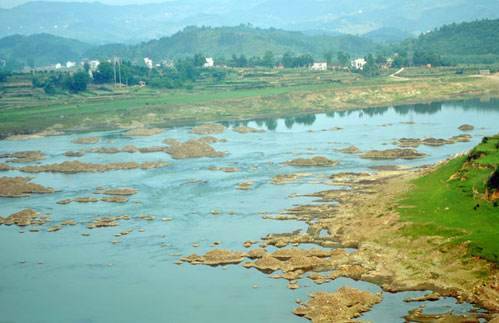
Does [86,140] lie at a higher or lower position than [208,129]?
lower

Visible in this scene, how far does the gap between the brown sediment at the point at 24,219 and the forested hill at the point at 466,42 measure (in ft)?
318

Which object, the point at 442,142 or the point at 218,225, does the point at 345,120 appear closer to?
the point at 442,142

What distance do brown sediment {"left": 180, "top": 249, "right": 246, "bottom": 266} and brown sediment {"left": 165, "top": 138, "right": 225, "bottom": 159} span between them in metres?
27.2

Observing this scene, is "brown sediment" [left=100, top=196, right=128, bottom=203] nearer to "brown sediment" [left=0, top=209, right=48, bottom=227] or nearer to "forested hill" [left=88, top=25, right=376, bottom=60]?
"brown sediment" [left=0, top=209, right=48, bottom=227]

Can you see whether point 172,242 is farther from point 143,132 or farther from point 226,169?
point 143,132

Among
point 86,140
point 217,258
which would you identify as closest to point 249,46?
point 86,140

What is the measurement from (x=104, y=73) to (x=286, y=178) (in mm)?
67950

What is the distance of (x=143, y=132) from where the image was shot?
78375mm

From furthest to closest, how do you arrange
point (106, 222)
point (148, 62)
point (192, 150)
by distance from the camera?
point (148, 62), point (192, 150), point (106, 222)

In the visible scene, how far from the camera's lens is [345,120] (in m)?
83.2

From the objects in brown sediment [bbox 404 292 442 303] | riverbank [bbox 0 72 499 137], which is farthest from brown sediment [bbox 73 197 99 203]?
riverbank [bbox 0 72 499 137]

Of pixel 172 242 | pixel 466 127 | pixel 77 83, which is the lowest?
pixel 172 242

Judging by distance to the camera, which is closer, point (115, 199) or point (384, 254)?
point (384, 254)

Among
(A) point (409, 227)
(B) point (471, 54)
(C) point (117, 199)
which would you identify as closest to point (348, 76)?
(B) point (471, 54)
